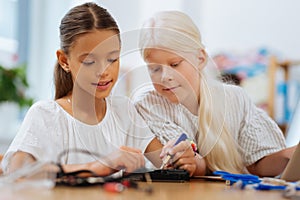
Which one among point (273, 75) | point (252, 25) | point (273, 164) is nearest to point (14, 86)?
point (273, 75)

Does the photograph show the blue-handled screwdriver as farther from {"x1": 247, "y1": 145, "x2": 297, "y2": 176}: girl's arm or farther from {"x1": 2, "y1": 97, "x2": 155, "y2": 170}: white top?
{"x1": 247, "y1": 145, "x2": 297, "y2": 176}: girl's arm

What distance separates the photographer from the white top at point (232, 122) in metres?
1.08

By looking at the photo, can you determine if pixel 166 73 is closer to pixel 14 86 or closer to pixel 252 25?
pixel 14 86

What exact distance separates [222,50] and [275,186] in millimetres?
3357

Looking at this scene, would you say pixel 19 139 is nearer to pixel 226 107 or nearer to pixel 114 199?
pixel 114 199

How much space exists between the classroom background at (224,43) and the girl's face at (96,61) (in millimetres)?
1925

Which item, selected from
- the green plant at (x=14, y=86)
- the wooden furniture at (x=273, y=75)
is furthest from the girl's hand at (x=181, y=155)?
the wooden furniture at (x=273, y=75)

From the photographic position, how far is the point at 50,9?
11.1 feet

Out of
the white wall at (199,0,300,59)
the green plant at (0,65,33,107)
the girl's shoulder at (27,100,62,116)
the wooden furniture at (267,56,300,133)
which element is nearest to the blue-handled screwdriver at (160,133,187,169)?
the girl's shoulder at (27,100,62,116)

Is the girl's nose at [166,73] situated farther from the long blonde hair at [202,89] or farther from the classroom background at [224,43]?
the classroom background at [224,43]

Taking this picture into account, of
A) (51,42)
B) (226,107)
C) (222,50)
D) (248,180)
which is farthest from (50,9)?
(248,180)

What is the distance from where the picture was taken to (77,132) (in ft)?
3.20

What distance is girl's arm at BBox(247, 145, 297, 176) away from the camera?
1.18 m

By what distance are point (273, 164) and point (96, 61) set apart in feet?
A: 1.71
